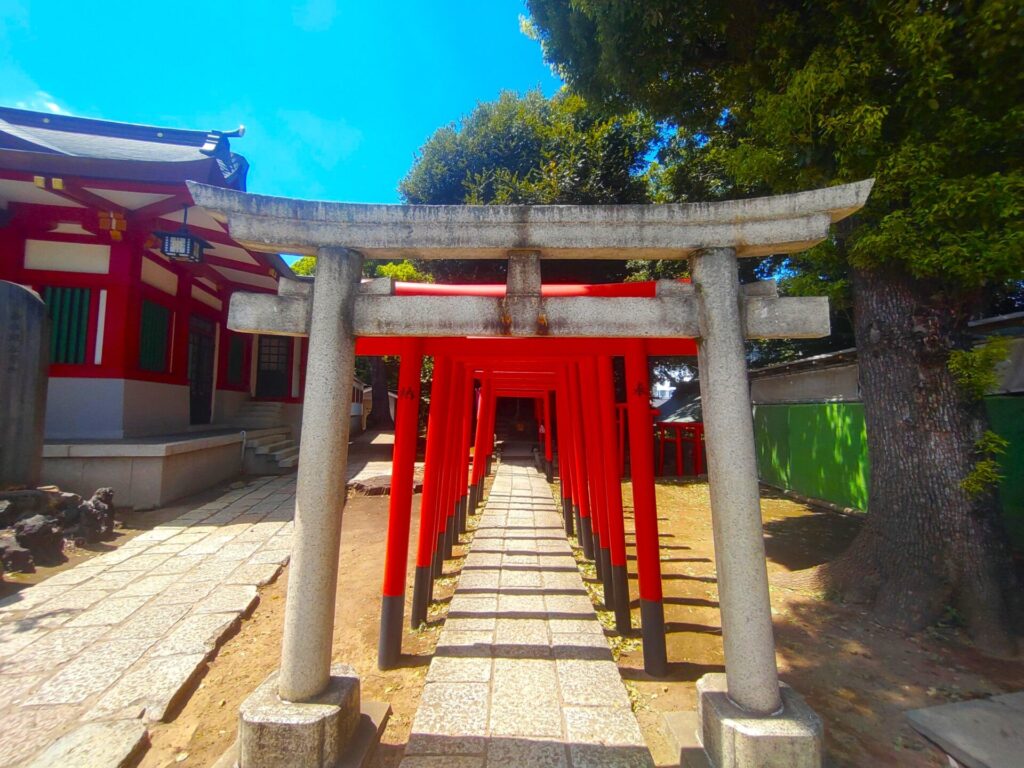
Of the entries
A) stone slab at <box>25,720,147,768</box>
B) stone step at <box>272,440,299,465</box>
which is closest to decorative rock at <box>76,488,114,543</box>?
stone slab at <box>25,720,147,768</box>

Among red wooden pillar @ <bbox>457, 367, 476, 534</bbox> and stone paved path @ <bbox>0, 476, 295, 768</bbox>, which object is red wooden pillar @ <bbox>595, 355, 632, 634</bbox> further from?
stone paved path @ <bbox>0, 476, 295, 768</bbox>

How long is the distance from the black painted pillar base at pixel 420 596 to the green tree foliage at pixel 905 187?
154 inches

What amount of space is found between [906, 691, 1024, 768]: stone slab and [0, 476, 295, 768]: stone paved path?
4494 millimetres

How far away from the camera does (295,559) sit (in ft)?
8.16

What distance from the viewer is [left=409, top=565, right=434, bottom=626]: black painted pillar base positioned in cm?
415

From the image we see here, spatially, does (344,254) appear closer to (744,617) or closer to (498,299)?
(498,299)

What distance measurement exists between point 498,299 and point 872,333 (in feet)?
12.4

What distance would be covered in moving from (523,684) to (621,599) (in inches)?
51.4

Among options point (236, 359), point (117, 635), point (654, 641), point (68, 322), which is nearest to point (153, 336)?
point (68, 322)

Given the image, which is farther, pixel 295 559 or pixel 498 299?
pixel 498 299

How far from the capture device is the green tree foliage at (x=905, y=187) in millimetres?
3404

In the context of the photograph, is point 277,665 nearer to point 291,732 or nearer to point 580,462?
point 291,732

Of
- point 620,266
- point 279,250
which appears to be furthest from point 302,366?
point 279,250

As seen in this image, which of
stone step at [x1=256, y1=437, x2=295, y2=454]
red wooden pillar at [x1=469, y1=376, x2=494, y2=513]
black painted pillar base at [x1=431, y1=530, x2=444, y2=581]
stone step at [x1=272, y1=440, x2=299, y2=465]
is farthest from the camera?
stone step at [x1=272, y1=440, x2=299, y2=465]
